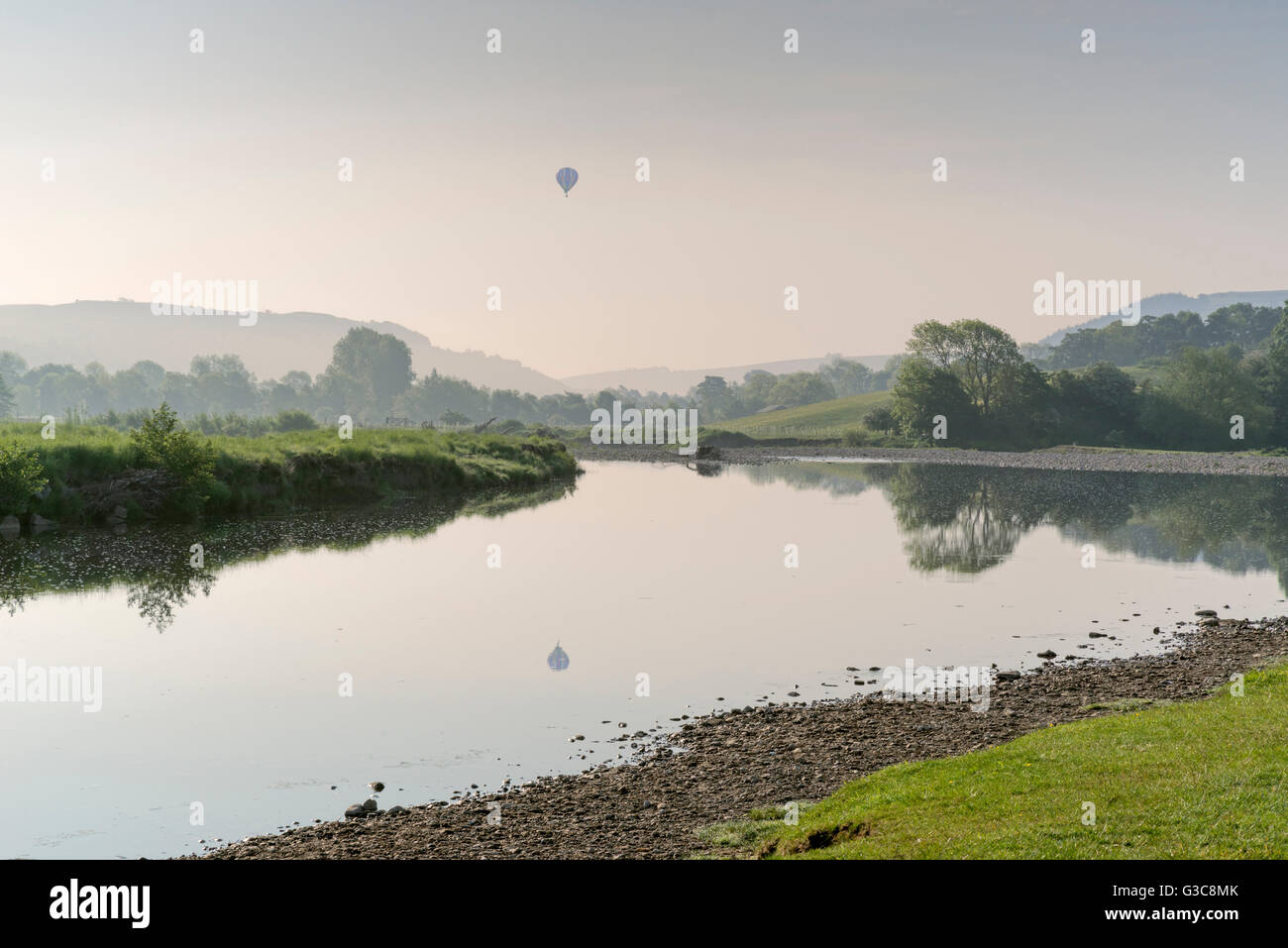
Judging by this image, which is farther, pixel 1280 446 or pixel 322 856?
pixel 1280 446

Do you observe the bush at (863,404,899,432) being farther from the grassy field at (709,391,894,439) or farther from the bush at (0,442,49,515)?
the bush at (0,442,49,515)

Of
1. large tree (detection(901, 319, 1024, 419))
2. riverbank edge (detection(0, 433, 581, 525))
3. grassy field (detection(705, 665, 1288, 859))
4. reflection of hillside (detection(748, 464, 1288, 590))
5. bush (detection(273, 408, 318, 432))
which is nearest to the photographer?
grassy field (detection(705, 665, 1288, 859))

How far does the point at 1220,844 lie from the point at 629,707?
980 centimetres

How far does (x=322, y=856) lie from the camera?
9766mm

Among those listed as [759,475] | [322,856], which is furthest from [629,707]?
[759,475]

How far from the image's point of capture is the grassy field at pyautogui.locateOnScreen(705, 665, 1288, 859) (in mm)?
8016

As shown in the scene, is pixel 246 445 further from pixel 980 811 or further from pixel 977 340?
pixel 977 340

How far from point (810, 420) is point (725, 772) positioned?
539ft

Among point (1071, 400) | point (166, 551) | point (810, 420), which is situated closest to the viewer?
point (166, 551)

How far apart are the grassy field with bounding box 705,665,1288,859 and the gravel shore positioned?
81631 mm

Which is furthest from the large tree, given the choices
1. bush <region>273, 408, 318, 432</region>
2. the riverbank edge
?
bush <region>273, 408, 318, 432</region>

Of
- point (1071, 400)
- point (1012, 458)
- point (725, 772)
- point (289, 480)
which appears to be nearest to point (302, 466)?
point (289, 480)

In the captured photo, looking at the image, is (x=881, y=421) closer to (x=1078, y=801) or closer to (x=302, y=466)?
(x=302, y=466)

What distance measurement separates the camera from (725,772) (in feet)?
41.2
